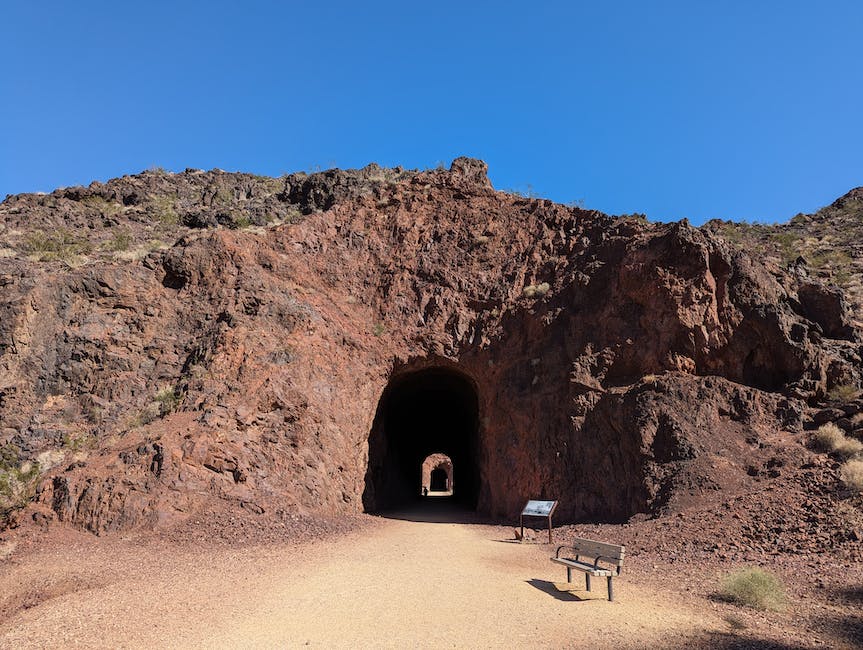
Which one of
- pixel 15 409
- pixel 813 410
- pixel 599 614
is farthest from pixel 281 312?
pixel 813 410

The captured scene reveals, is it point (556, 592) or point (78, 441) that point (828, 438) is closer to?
point (556, 592)

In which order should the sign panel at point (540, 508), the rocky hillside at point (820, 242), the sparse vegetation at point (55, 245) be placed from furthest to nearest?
1. the rocky hillside at point (820, 242)
2. the sparse vegetation at point (55, 245)
3. the sign panel at point (540, 508)

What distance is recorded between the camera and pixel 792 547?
392 inches

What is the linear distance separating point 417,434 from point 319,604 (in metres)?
26.4

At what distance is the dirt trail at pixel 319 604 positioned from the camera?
19.9 feet

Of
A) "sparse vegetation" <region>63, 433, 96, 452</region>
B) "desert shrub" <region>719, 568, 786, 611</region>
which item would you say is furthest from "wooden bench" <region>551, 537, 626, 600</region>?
"sparse vegetation" <region>63, 433, 96, 452</region>

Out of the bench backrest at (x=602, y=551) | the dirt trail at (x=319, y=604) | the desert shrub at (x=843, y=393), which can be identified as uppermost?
the desert shrub at (x=843, y=393)

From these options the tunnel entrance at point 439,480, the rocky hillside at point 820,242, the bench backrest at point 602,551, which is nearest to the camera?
the bench backrest at point 602,551

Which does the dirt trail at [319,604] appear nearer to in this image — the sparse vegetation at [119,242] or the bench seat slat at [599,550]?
the bench seat slat at [599,550]

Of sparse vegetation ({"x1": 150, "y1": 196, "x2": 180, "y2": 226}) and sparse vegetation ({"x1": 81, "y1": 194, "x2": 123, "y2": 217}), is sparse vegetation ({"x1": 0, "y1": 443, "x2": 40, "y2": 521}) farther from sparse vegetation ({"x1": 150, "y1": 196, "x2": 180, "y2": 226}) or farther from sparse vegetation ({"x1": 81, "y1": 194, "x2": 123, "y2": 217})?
sparse vegetation ({"x1": 81, "y1": 194, "x2": 123, "y2": 217})

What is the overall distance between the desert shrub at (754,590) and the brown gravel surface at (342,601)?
0.24 metres

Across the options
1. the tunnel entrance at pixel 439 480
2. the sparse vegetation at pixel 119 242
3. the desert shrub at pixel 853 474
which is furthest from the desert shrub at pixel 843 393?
the tunnel entrance at pixel 439 480

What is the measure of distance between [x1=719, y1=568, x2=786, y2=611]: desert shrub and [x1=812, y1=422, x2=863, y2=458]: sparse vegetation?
6266mm

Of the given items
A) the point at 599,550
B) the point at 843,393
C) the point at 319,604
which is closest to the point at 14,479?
the point at 319,604
